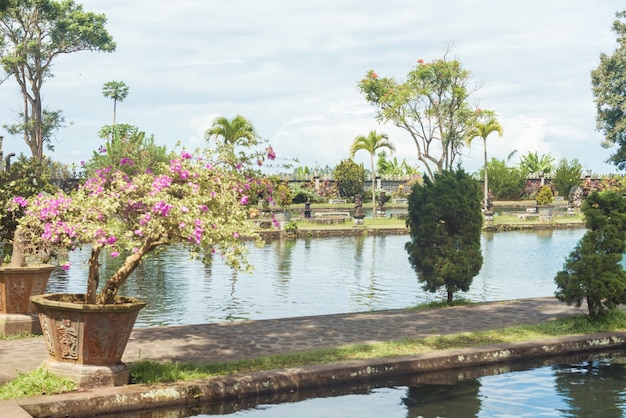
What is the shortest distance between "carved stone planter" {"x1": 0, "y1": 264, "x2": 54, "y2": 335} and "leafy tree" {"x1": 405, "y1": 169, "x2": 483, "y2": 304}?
6.56 meters

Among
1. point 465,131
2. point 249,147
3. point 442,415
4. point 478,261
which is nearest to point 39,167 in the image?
point 249,147

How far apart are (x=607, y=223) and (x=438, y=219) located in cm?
318

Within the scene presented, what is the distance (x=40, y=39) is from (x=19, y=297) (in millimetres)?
39655

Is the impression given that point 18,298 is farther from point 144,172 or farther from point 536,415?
point 536,415

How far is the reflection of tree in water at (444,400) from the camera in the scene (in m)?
8.68

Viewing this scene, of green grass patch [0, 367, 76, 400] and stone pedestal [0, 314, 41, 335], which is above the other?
stone pedestal [0, 314, 41, 335]

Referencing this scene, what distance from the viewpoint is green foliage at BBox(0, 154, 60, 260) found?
531 inches

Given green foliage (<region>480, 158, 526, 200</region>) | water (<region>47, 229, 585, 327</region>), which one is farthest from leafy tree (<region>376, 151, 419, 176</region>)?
water (<region>47, 229, 585, 327</region>)

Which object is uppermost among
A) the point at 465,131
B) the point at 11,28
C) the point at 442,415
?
the point at 11,28

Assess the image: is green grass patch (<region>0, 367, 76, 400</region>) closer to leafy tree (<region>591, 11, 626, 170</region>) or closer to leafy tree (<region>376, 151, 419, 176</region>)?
leafy tree (<region>591, 11, 626, 170</region>)

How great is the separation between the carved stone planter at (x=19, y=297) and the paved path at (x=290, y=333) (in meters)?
0.47

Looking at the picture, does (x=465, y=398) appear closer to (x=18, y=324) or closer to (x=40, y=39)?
(x=18, y=324)

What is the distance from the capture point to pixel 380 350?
10523 mm

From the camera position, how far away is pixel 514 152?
72.2 m
